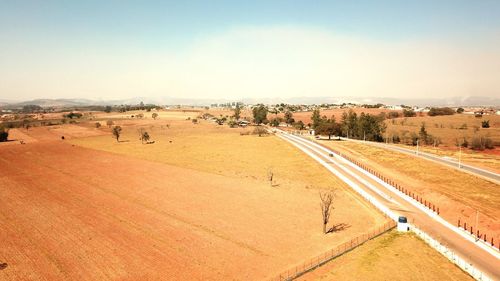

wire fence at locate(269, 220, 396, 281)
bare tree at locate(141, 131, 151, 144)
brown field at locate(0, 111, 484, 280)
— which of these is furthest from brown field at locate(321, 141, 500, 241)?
bare tree at locate(141, 131, 151, 144)

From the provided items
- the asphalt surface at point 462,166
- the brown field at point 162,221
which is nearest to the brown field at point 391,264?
the brown field at point 162,221

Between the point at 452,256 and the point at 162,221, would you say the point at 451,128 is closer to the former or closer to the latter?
the point at 452,256

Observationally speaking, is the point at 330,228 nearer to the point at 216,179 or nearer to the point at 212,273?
the point at 212,273

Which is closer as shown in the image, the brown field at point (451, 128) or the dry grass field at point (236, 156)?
the dry grass field at point (236, 156)

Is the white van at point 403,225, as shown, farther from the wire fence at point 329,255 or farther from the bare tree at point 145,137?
the bare tree at point 145,137

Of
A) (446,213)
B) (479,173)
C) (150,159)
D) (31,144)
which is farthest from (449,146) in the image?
(31,144)

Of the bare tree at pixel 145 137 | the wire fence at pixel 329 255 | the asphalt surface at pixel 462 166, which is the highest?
the bare tree at pixel 145 137

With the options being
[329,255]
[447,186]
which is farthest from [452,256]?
[447,186]
